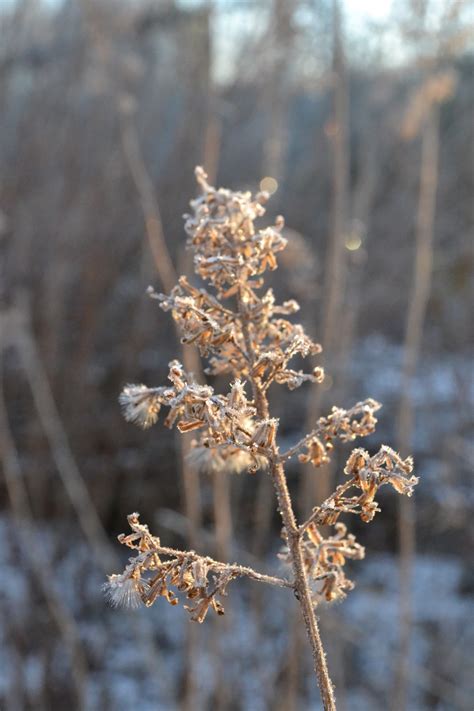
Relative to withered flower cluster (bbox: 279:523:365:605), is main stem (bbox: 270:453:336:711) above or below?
below

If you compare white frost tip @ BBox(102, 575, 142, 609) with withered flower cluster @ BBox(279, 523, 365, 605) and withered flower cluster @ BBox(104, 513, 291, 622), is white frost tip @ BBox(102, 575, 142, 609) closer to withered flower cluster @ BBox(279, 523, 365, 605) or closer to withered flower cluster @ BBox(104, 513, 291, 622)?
withered flower cluster @ BBox(104, 513, 291, 622)

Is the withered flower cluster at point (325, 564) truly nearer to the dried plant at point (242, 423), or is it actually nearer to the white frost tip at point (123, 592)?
the dried plant at point (242, 423)

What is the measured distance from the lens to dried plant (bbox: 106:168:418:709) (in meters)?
0.59

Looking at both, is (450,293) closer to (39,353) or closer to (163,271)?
(39,353)

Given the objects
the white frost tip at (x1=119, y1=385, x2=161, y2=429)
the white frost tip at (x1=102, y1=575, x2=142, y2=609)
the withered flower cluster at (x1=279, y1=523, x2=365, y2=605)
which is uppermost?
the white frost tip at (x1=119, y1=385, x2=161, y2=429)

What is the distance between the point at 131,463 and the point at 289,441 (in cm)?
135

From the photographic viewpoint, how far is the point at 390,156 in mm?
7117

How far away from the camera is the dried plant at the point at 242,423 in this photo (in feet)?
1.94

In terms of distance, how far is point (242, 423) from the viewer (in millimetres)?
646

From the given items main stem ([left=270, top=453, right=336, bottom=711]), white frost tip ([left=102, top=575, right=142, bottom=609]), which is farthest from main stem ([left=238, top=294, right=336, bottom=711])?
white frost tip ([left=102, top=575, right=142, bottom=609])

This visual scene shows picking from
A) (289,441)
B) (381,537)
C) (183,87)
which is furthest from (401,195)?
(381,537)

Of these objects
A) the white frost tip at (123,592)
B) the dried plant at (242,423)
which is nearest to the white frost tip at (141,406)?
the dried plant at (242,423)

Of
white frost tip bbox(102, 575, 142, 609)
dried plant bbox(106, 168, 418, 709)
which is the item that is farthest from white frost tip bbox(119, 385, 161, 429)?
white frost tip bbox(102, 575, 142, 609)

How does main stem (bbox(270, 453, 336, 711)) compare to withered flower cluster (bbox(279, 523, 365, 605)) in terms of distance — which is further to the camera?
withered flower cluster (bbox(279, 523, 365, 605))
